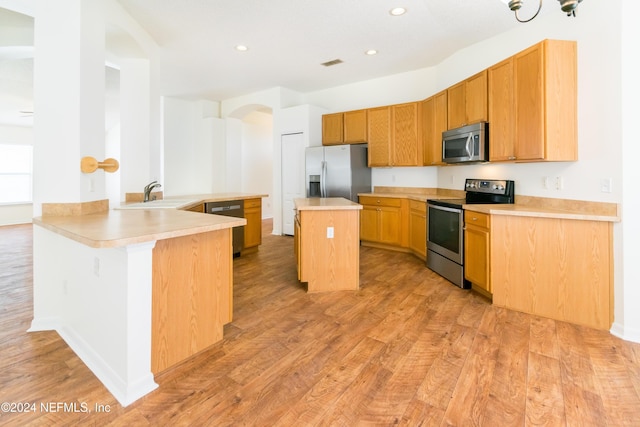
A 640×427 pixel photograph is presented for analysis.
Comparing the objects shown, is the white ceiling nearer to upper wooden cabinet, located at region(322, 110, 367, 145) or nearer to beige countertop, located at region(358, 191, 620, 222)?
upper wooden cabinet, located at region(322, 110, 367, 145)

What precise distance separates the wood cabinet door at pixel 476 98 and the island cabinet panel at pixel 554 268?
1255 mm

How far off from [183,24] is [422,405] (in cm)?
412

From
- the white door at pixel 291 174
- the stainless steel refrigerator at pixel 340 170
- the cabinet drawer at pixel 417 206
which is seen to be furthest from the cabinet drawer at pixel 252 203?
the cabinet drawer at pixel 417 206

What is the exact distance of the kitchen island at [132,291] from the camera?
5.26 ft

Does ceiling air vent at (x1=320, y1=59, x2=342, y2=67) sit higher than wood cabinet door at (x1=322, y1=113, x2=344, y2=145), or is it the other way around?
ceiling air vent at (x1=320, y1=59, x2=342, y2=67)

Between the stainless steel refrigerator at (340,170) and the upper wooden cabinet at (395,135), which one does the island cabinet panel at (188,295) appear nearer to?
the stainless steel refrigerator at (340,170)

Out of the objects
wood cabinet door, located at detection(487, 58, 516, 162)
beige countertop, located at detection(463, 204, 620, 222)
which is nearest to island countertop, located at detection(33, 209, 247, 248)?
beige countertop, located at detection(463, 204, 620, 222)

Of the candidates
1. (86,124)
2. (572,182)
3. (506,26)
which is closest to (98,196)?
(86,124)

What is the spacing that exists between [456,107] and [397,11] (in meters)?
1.29

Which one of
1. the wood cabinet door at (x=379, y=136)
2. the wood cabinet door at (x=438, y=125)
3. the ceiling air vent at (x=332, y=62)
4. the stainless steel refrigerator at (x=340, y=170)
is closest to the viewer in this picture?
the wood cabinet door at (x=438, y=125)

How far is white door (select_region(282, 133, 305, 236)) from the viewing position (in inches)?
234

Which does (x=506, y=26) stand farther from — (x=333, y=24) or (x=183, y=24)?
(x=183, y=24)

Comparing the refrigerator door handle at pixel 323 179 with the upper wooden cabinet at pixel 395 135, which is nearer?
the upper wooden cabinet at pixel 395 135

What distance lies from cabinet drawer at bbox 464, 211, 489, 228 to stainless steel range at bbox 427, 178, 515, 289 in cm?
8
